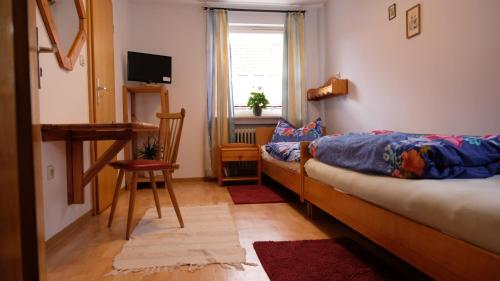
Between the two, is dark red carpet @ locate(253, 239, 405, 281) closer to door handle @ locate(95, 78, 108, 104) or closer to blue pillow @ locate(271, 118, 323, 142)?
door handle @ locate(95, 78, 108, 104)

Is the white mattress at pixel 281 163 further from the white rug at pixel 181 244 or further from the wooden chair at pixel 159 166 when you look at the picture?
the wooden chair at pixel 159 166

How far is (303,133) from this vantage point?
4094 mm

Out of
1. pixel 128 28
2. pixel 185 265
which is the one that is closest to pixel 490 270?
pixel 185 265

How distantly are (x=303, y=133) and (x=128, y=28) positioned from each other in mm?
2624

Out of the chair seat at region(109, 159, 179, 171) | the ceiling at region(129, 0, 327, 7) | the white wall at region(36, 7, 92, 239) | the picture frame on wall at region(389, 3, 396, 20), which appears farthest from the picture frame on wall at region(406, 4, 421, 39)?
the white wall at region(36, 7, 92, 239)

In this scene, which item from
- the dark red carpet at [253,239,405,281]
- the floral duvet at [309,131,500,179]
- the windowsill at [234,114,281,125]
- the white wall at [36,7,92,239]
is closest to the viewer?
the floral duvet at [309,131,500,179]

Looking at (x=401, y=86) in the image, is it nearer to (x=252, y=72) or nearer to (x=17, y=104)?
(x=252, y=72)

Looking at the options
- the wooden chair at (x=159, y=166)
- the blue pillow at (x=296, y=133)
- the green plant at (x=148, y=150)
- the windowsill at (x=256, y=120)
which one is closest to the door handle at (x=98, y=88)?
the wooden chair at (x=159, y=166)

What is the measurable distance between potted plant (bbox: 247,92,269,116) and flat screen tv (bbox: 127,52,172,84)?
3.58 feet

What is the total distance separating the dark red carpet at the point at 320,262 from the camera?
1.45m

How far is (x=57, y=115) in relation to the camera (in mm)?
2027

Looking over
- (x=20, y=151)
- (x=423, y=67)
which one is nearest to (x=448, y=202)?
(x=20, y=151)

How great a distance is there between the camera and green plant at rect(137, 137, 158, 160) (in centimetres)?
400

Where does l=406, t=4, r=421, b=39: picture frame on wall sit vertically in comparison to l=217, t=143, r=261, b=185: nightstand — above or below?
above
